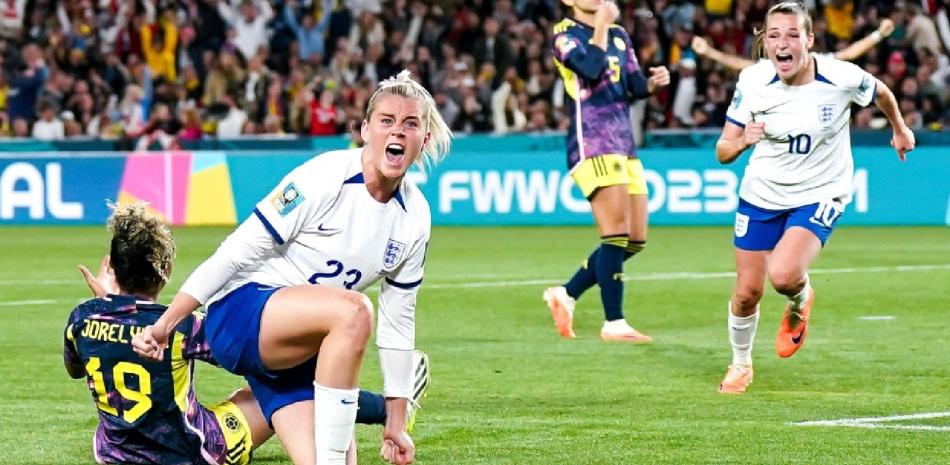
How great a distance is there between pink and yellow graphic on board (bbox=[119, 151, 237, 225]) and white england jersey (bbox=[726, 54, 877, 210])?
45.1 ft

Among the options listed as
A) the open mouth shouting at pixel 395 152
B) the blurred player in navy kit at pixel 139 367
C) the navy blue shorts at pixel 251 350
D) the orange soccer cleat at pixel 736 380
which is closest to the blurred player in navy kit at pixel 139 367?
the blurred player in navy kit at pixel 139 367

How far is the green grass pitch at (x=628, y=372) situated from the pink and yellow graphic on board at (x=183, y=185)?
14.6ft

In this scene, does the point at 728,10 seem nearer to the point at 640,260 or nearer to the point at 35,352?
the point at 640,260

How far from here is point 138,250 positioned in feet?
21.0

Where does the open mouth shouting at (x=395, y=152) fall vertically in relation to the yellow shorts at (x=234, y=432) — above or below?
above

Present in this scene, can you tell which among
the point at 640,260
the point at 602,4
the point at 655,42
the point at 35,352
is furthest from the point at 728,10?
the point at 35,352

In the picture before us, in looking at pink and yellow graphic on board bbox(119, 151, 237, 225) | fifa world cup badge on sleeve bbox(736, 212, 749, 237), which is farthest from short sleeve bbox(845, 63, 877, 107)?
pink and yellow graphic on board bbox(119, 151, 237, 225)

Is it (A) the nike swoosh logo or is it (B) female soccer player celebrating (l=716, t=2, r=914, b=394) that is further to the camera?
(A) the nike swoosh logo

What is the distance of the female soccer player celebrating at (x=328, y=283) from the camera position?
19.4 ft

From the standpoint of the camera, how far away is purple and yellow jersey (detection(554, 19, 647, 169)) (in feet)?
36.9

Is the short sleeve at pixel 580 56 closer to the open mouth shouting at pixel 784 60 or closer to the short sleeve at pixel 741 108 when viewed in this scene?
the short sleeve at pixel 741 108

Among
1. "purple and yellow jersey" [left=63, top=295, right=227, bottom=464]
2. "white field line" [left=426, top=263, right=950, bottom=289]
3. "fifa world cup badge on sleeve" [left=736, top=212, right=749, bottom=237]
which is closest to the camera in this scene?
"purple and yellow jersey" [left=63, top=295, right=227, bottom=464]

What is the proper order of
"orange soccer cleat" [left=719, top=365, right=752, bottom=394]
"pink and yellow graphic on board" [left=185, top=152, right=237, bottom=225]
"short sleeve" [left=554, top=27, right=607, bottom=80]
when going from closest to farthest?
"orange soccer cleat" [left=719, top=365, right=752, bottom=394] → "short sleeve" [left=554, top=27, right=607, bottom=80] → "pink and yellow graphic on board" [left=185, top=152, right=237, bottom=225]

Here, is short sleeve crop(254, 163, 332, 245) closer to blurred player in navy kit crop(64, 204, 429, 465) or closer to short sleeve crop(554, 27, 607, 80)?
blurred player in navy kit crop(64, 204, 429, 465)
